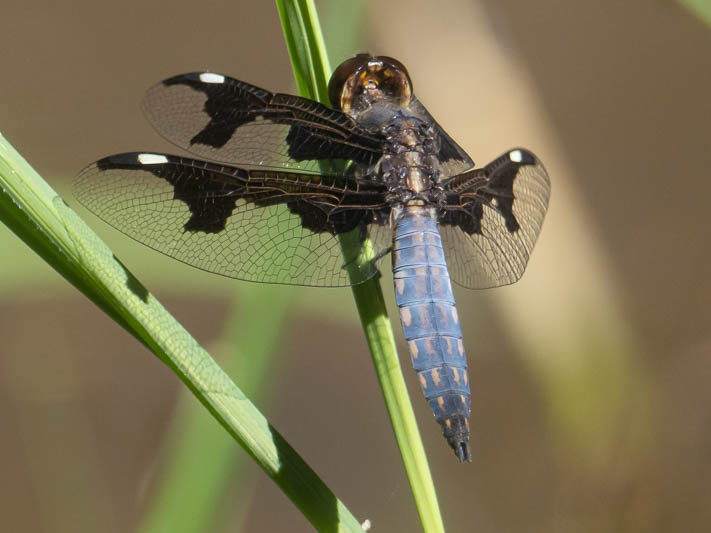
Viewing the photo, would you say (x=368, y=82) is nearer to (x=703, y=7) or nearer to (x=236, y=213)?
(x=236, y=213)

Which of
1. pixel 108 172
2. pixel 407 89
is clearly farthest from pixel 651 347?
pixel 108 172

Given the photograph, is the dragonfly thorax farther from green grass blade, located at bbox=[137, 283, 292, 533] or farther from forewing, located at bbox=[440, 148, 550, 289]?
green grass blade, located at bbox=[137, 283, 292, 533]

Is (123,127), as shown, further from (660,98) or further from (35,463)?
(660,98)

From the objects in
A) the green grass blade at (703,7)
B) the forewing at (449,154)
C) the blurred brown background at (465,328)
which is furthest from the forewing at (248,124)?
the green grass blade at (703,7)

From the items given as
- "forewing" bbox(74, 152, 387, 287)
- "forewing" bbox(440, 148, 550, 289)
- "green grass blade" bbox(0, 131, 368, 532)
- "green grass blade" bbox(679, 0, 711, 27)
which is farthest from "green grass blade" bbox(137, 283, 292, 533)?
"green grass blade" bbox(679, 0, 711, 27)

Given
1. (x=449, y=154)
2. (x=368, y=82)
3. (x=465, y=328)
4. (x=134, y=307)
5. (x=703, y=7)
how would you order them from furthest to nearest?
(x=465, y=328) < (x=703, y=7) < (x=449, y=154) < (x=368, y=82) < (x=134, y=307)

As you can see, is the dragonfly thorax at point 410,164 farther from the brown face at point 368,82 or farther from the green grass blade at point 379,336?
the green grass blade at point 379,336

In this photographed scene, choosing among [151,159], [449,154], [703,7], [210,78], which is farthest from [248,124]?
[703,7]
